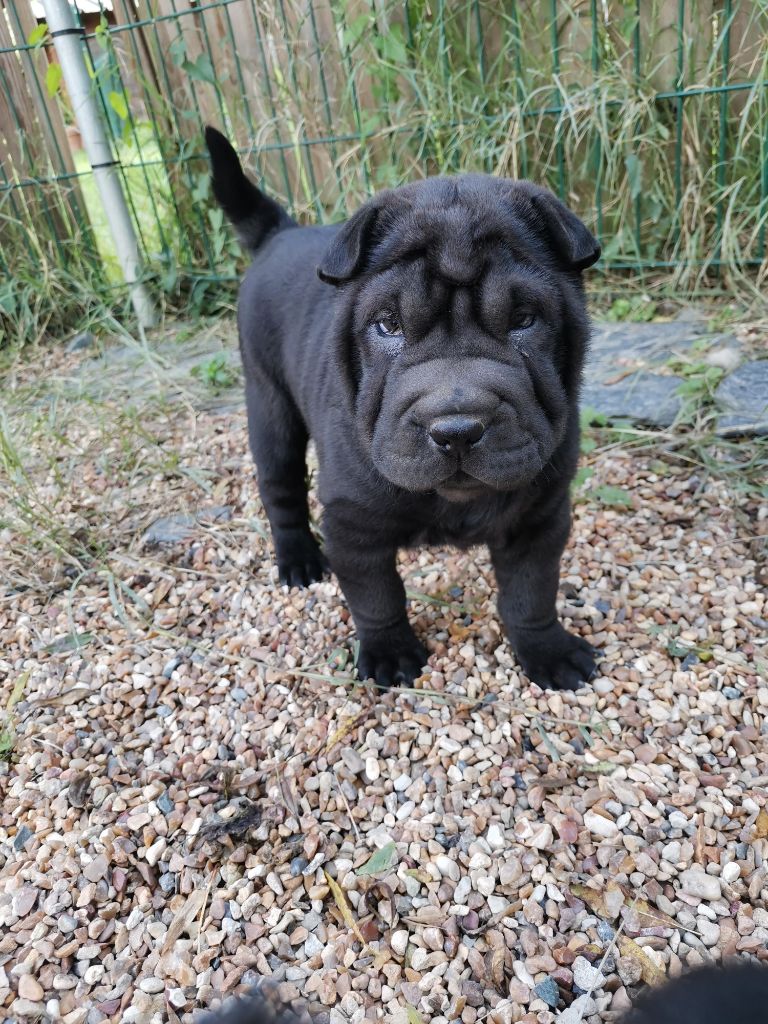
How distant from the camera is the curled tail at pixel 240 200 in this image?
292cm

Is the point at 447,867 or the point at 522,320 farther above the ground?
the point at 522,320

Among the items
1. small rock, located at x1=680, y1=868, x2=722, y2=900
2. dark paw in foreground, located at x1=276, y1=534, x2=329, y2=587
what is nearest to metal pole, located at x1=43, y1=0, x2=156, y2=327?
dark paw in foreground, located at x1=276, y1=534, x2=329, y2=587

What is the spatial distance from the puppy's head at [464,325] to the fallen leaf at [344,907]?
1.00m

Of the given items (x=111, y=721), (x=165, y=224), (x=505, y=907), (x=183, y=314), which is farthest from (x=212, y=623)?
(x=165, y=224)

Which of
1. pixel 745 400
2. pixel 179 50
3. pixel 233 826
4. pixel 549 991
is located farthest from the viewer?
pixel 179 50

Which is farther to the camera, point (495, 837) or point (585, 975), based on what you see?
point (495, 837)

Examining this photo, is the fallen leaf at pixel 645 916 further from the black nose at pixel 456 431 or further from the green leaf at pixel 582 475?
the green leaf at pixel 582 475

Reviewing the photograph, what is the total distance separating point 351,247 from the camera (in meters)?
1.97

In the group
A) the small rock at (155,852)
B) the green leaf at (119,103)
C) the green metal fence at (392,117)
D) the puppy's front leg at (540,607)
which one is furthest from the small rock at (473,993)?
the green leaf at (119,103)

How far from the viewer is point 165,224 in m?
6.27

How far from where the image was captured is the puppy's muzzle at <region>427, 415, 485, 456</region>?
5.58 feet

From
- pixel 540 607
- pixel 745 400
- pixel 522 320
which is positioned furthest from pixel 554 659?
pixel 745 400

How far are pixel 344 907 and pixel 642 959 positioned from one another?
686 millimetres

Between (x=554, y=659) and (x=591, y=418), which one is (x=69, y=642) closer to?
(x=554, y=659)
